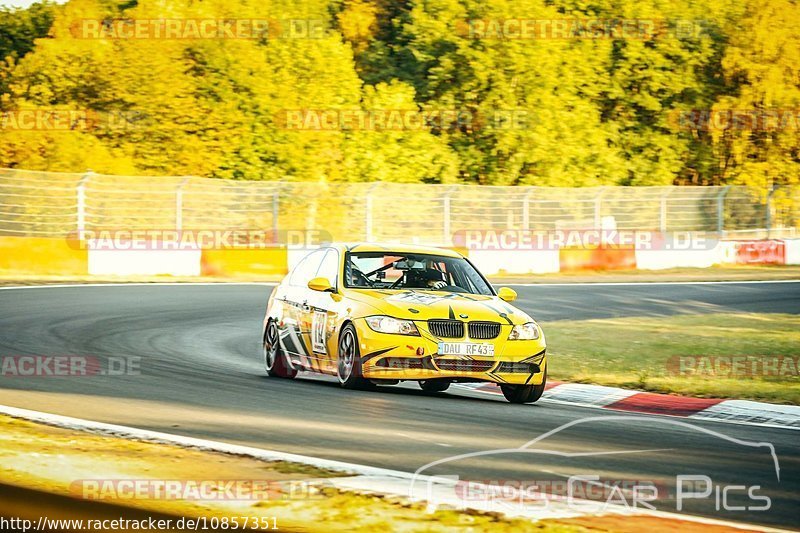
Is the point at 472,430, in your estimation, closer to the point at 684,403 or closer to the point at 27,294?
the point at 684,403

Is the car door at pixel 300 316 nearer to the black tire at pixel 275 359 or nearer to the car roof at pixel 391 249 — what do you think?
the black tire at pixel 275 359

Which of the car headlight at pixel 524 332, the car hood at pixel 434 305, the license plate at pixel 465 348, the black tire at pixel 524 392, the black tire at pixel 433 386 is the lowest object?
the black tire at pixel 433 386

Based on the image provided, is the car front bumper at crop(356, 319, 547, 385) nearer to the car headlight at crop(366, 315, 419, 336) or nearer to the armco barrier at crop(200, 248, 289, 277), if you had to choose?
the car headlight at crop(366, 315, 419, 336)

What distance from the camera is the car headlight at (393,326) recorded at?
36.9 ft

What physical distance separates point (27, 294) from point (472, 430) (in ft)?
47.7

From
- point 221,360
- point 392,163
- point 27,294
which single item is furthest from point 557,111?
point 221,360

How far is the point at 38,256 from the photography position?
89.4 ft

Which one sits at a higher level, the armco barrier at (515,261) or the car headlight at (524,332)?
the car headlight at (524,332)

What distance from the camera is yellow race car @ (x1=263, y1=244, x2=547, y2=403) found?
37.0ft

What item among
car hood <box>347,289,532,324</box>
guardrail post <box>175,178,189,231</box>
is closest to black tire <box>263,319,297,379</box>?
car hood <box>347,289,532,324</box>

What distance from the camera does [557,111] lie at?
48688mm

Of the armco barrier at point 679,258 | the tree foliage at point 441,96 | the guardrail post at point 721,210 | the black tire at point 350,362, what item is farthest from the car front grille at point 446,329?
the tree foliage at point 441,96

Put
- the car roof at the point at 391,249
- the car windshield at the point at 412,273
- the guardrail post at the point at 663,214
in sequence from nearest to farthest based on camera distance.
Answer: the car windshield at the point at 412,273
the car roof at the point at 391,249
the guardrail post at the point at 663,214

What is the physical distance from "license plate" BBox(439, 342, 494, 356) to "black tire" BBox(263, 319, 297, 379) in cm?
225
